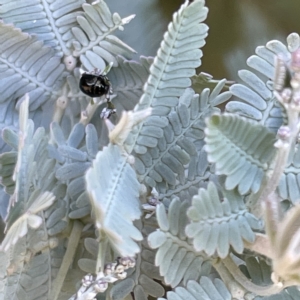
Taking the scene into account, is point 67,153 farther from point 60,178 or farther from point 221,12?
point 221,12

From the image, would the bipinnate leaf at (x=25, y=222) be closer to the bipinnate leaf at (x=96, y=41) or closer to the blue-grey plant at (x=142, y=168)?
the blue-grey plant at (x=142, y=168)

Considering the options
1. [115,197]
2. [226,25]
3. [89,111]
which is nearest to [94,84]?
[89,111]

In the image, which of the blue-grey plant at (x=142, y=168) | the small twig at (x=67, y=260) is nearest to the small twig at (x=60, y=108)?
the blue-grey plant at (x=142, y=168)

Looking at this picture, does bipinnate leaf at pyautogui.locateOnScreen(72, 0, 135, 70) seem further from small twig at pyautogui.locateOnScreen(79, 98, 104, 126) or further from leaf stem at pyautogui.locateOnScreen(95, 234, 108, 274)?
leaf stem at pyautogui.locateOnScreen(95, 234, 108, 274)

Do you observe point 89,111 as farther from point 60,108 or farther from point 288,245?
point 288,245

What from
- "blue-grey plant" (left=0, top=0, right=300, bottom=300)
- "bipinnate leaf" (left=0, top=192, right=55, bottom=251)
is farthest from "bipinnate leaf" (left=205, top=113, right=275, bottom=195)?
"bipinnate leaf" (left=0, top=192, right=55, bottom=251)

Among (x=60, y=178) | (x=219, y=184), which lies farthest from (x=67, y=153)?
(x=219, y=184)
